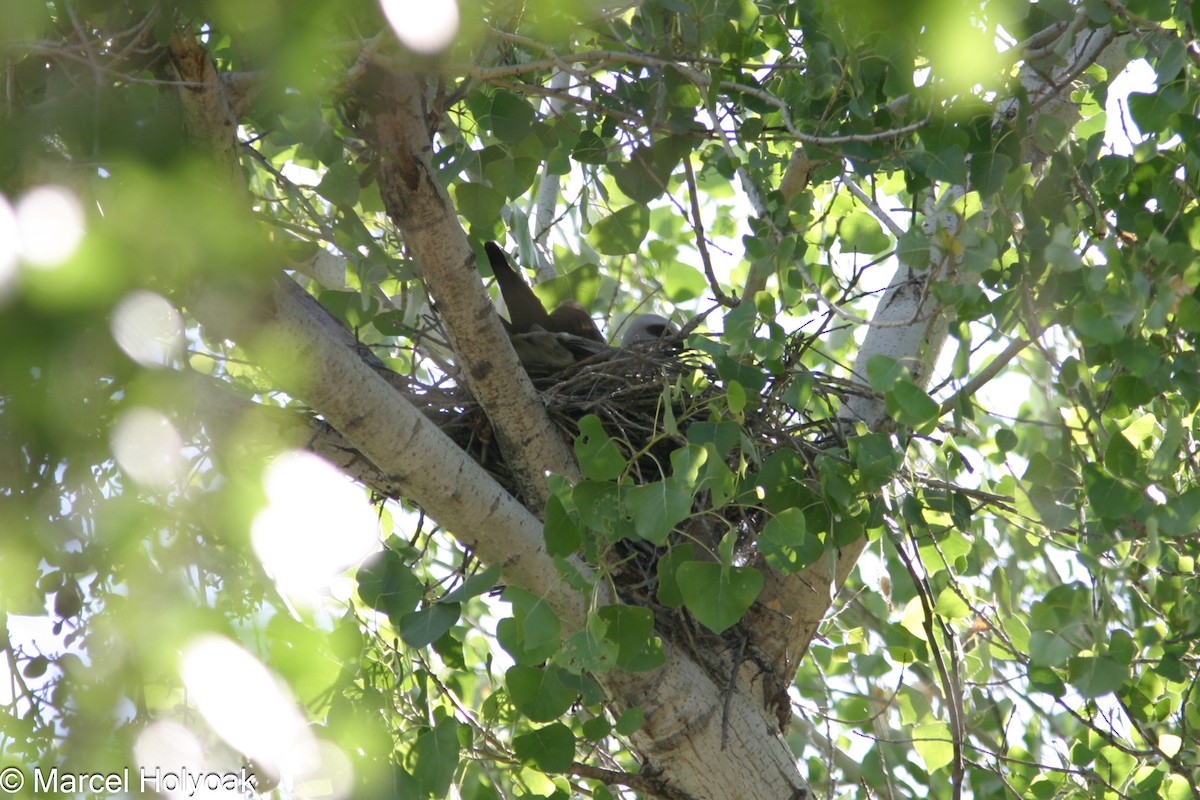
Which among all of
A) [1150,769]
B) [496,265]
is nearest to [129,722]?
[496,265]

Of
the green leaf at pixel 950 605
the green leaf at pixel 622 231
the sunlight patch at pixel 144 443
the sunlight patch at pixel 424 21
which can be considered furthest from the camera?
the green leaf at pixel 622 231

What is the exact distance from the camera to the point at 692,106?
8.42 ft

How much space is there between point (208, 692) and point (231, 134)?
0.90 m

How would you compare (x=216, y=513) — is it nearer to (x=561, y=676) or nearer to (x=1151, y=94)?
(x=561, y=676)

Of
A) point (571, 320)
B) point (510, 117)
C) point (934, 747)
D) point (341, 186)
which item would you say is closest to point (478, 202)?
point (510, 117)

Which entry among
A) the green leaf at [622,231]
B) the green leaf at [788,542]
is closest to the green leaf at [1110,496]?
the green leaf at [788,542]

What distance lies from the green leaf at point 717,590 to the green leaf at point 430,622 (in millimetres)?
438

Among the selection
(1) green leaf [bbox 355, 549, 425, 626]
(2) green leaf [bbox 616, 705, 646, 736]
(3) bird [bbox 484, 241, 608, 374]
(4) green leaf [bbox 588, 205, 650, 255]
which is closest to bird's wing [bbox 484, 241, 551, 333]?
(3) bird [bbox 484, 241, 608, 374]

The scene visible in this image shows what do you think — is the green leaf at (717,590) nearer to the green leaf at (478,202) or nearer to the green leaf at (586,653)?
the green leaf at (586,653)

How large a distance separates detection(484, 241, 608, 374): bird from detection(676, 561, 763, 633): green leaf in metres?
1.16

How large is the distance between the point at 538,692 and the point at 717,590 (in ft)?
1.32

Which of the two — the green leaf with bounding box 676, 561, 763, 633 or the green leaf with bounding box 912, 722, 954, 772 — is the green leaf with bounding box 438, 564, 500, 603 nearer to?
the green leaf with bounding box 676, 561, 763, 633

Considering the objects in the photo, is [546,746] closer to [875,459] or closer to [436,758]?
[436,758]

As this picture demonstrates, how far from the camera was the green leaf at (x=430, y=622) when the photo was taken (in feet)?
6.27
